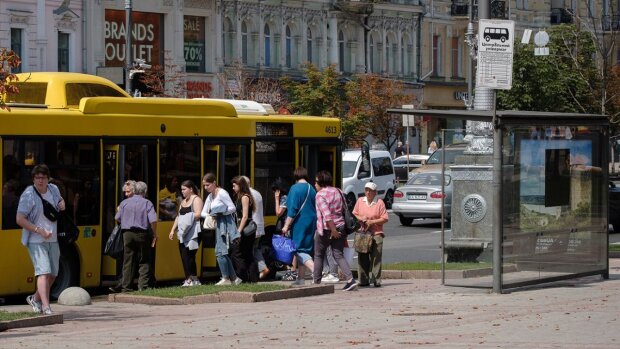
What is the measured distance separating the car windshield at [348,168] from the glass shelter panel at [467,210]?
18.5 m

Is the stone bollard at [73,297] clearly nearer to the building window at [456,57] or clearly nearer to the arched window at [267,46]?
the arched window at [267,46]

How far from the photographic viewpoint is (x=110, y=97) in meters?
22.4

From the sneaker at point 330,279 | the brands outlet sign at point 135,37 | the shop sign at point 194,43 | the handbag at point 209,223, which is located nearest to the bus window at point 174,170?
the handbag at point 209,223

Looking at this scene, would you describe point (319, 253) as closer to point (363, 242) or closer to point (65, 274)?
point (363, 242)

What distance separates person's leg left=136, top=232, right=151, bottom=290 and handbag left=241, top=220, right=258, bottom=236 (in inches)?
53.4

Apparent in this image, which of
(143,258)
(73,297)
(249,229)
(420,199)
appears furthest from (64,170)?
(420,199)

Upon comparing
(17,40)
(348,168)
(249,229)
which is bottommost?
(249,229)

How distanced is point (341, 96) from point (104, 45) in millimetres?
13611

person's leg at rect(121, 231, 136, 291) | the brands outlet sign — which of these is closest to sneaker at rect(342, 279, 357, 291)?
person's leg at rect(121, 231, 136, 291)

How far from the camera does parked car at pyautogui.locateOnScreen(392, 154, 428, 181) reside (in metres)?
57.8

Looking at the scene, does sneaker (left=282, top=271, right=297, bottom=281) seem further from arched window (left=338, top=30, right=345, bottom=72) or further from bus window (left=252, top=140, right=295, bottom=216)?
arched window (left=338, top=30, right=345, bottom=72)

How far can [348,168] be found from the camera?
45125 millimetres

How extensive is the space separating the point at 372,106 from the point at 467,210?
4120 centimetres

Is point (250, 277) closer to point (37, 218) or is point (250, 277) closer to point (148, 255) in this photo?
point (148, 255)
